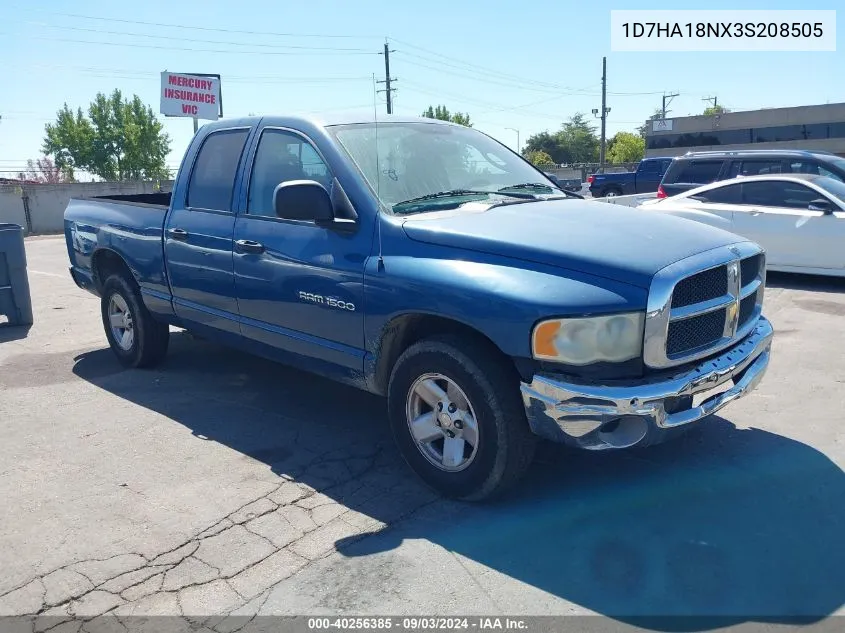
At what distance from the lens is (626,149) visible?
102625 millimetres

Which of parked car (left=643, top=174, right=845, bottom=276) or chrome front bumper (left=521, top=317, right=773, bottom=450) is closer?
chrome front bumper (left=521, top=317, right=773, bottom=450)

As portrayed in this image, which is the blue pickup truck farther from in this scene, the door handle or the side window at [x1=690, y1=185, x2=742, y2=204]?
the side window at [x1=690, y1=185, x2=742, y2=204]

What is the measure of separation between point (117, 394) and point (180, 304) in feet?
3.09

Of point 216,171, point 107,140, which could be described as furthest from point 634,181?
point 107,140

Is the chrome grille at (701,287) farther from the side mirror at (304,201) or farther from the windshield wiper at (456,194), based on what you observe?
the side mirror at (304,201)

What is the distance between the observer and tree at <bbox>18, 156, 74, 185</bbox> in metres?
36.9

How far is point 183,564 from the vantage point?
342 centimetres

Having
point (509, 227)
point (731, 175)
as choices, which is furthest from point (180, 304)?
point (731, 175)

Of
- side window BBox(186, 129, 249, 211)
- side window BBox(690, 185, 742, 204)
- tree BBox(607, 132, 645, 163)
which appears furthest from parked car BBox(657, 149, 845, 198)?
tree BBox(607, 132, 645, 163)

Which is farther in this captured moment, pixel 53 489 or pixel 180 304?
pixel 180 304

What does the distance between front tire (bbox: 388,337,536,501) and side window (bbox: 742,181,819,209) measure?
25.4ft

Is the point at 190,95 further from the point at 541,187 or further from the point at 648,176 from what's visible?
the point at 541,187

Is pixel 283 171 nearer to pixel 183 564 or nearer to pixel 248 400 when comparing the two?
A: pixel 248 400

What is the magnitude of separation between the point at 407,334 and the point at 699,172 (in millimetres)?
9798
